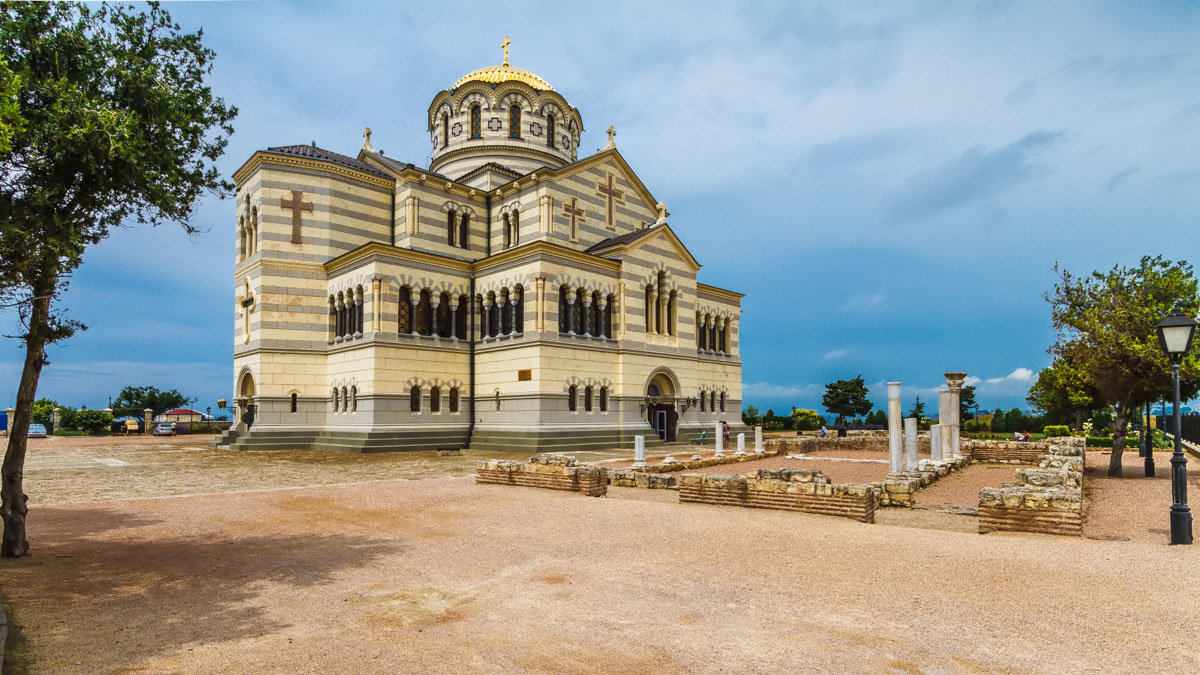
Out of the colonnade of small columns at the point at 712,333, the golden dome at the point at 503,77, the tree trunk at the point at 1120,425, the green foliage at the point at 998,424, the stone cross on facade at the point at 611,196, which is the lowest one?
the green foliage at the point at 998,424

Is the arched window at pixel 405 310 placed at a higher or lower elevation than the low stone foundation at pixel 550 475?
higher

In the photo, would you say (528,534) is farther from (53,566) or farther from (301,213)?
(301,213)

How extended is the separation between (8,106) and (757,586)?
903cm

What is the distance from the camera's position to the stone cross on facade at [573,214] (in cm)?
3553

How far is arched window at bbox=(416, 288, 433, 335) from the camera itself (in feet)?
107

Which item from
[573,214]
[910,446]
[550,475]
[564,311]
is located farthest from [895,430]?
[573,214]

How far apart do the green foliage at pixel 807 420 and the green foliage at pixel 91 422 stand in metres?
58.4

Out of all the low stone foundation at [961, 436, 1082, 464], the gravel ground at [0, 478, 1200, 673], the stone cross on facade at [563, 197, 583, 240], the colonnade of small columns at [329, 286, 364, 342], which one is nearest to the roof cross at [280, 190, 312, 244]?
the colonnade of small columns at [329, 286, 364, 342]

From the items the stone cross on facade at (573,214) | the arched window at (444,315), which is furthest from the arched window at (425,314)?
the stone cross on facade at (573,214)

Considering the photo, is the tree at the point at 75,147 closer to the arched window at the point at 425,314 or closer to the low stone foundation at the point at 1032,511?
the low stone foundation at the point at 1032,511

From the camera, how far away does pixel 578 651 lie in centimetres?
579

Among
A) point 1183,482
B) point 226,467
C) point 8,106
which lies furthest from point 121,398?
point 1183,482

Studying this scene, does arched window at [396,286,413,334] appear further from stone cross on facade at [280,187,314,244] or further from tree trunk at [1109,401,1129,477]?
tree trunk at [1109,401,1129,477]

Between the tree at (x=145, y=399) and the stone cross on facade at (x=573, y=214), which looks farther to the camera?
the tree at (x=145, y=399)
